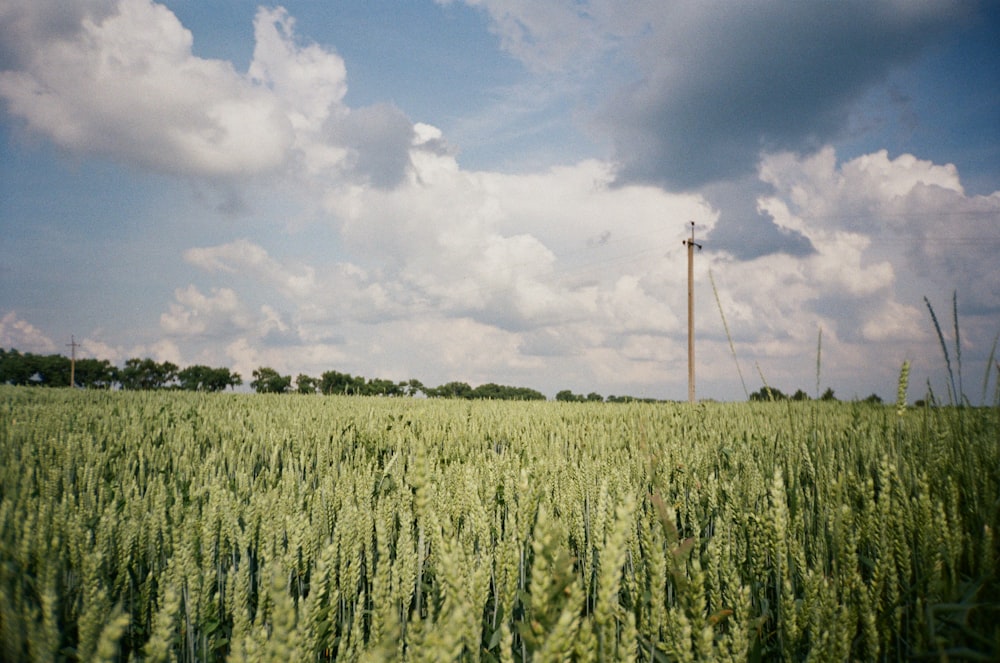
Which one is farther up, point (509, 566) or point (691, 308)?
point (691, 308)

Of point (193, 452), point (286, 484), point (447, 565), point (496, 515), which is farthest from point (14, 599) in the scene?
point (193, 452)

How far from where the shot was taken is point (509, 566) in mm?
1339

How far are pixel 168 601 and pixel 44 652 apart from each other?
0.61ft

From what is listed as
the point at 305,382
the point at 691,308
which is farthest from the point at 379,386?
the point at 691,308

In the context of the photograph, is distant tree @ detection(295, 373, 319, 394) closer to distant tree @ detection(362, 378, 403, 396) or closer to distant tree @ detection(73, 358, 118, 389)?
distant tree @ detection(362, 378, 403, 396)

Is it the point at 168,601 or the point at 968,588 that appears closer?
the point at 168,601

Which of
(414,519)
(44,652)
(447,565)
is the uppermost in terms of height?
(447,565)

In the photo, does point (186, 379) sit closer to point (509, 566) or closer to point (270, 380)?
point (270, 380)

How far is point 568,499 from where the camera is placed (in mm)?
2406

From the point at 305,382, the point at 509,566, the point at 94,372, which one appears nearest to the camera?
the point at 509,566

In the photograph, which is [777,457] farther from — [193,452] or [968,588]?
[193,452]

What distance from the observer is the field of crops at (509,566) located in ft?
3.30

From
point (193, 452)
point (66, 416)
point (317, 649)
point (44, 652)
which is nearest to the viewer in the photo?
point (44, 652)

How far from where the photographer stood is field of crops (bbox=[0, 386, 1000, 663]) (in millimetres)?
1005
